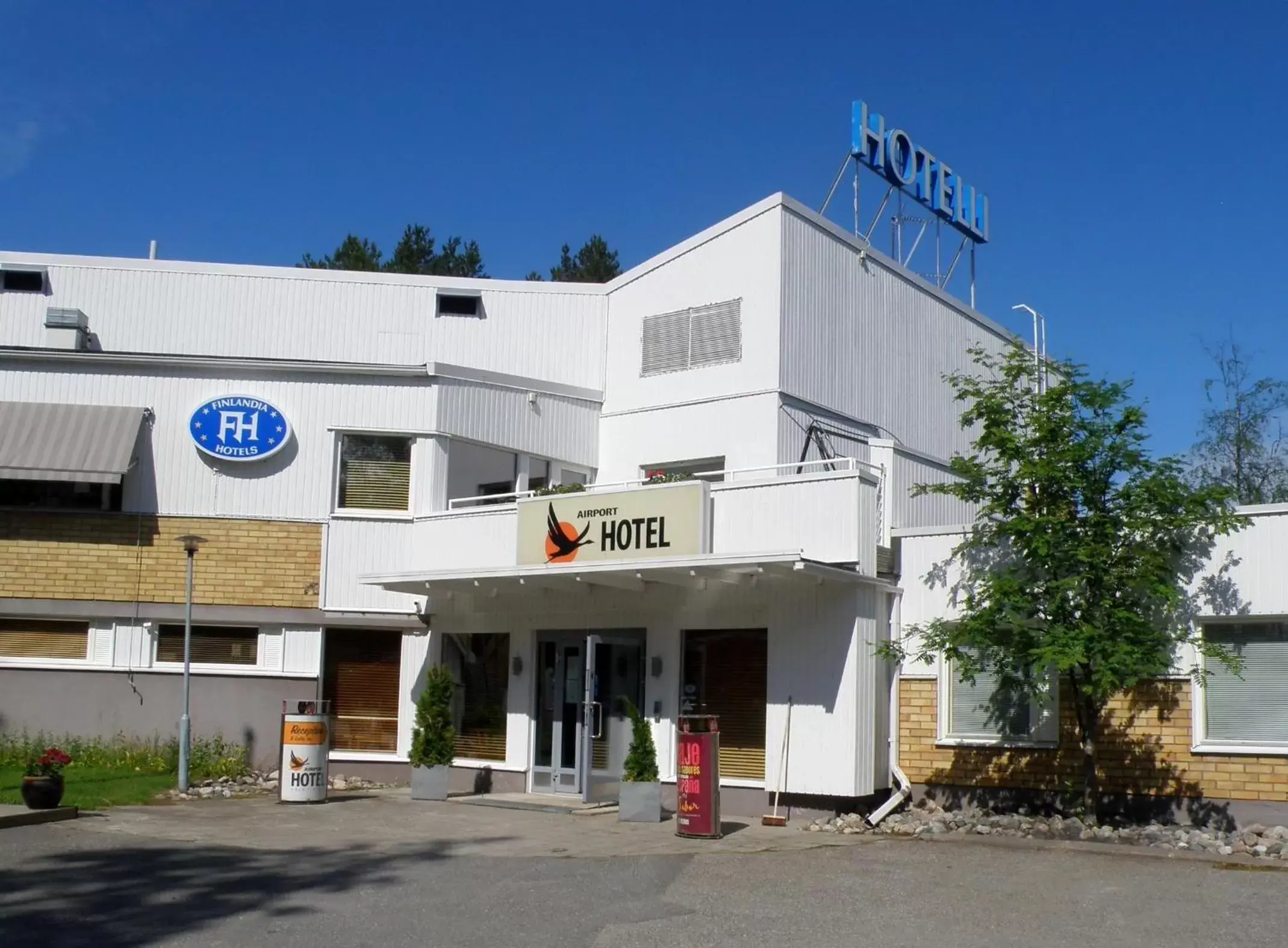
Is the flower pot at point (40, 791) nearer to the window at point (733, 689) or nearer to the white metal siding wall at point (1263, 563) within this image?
the window at point (733, 689)

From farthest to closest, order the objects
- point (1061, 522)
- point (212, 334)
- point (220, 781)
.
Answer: point (212, 334)
point (220, 781)
point (1061, 522)

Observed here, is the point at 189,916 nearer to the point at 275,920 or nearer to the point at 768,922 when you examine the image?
the point at 275,920

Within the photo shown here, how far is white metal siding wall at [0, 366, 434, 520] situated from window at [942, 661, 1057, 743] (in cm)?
890

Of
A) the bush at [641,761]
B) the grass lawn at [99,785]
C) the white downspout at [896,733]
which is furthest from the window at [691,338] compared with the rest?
the grass lawn at [99,785]

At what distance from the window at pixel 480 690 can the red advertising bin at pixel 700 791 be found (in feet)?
17.8

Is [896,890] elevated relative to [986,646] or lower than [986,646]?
lower

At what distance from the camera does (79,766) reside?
20641mm

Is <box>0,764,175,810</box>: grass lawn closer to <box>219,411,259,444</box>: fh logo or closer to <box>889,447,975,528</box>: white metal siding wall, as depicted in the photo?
<box>219,411,259,444</box>: fh logo

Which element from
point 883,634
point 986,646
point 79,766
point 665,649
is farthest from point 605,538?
point 79,766

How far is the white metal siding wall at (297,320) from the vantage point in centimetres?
2408

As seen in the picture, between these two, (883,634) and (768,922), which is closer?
(768,922)

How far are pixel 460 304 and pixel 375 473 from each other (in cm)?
423

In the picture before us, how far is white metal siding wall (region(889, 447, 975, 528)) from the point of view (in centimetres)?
2106

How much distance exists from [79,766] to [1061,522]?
14.2 metres
